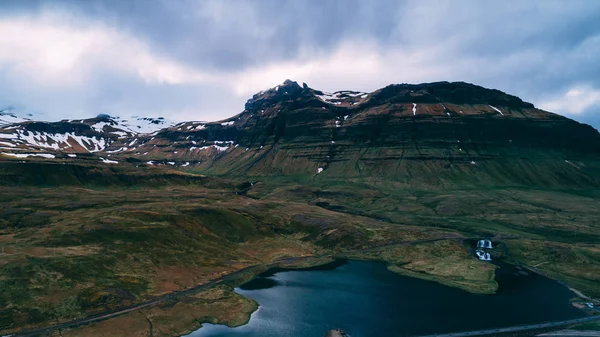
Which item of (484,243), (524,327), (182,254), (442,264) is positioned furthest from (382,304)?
(484,243)

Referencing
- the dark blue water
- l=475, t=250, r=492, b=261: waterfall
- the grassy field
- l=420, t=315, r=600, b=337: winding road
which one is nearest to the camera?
l=420, t=315, r=600, b=337: winding road

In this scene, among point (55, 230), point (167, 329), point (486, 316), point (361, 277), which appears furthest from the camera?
point (55, 230)

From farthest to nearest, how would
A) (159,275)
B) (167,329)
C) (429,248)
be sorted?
(429,248) < (159,275) < (167,329)

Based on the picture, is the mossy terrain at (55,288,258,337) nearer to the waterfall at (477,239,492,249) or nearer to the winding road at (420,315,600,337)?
the winding road at (420,315,600,337)

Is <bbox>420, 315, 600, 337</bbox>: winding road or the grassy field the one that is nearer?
→ <bbox>420, 315, 600, 337</bbox>: winding road

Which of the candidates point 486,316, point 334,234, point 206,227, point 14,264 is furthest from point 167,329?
point 334,234

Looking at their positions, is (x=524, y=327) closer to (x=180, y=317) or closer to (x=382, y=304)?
(x=382, y=304)

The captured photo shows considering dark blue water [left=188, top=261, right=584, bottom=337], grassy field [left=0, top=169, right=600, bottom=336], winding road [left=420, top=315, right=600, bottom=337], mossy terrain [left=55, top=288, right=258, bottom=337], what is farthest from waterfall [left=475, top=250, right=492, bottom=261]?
mossy terrain [left=55, top=288, right=258, bottom=337]

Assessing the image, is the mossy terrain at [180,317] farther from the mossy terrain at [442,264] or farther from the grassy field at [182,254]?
the mossy terrain at [442,264]

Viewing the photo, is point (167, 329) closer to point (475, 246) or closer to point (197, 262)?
point (197, 262)
